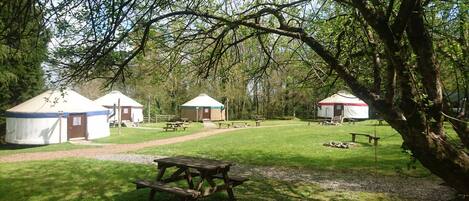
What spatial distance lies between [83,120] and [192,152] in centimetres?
1105

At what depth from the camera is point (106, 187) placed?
334 inches

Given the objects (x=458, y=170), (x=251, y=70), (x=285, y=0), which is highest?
(x=285, y=0)

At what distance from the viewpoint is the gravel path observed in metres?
7.86

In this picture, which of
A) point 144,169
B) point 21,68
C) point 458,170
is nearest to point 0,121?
point 21,68

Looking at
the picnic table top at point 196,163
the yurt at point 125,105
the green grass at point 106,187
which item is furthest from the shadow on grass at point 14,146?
the picnic table top at point 196,163

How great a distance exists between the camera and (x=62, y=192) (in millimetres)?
8211

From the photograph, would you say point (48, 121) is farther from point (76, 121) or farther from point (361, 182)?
point (361, 182)

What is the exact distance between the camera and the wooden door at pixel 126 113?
39438mm

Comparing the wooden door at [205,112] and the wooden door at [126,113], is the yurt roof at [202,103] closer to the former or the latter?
the wooden door at [205,112]

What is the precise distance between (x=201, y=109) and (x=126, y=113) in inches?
326

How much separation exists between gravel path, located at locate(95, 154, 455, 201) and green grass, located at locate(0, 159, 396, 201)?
413 millimetres

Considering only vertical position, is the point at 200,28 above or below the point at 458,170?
above

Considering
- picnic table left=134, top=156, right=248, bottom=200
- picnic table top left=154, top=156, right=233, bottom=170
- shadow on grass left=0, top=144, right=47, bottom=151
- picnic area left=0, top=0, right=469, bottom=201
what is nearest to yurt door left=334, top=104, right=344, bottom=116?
picnic area left=0, top=0, right=469, bottom=201

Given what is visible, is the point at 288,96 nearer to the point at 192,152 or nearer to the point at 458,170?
the point at 192,152
